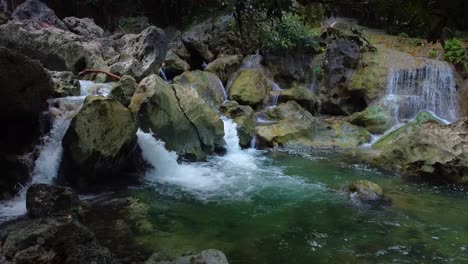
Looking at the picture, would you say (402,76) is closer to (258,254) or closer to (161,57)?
(161,57)

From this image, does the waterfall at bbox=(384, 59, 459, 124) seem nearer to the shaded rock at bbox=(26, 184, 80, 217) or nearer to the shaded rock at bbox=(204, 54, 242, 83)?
the shaded rock at bbox=(204, 54, 242, 83)

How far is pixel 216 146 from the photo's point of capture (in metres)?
11.1

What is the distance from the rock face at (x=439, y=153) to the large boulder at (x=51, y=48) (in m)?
8.67

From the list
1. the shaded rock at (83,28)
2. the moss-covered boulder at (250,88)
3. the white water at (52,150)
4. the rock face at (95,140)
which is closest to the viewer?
the white water at (52,150)

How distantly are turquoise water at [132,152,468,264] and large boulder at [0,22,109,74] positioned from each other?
18.5 feet

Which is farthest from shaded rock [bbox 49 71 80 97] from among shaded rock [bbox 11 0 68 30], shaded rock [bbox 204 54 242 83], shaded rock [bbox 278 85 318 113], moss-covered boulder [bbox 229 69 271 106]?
shaded rock [bbox 11 0 68 30]

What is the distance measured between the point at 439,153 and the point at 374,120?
4677mm

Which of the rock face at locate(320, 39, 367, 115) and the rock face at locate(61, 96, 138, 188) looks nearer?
the rock face at locate(61, 96, 138, 188)

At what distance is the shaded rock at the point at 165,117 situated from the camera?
8.99 m

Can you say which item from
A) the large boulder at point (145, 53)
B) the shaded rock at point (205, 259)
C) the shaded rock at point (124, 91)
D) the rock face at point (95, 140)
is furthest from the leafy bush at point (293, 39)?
the shaded rock at point (205, 259)

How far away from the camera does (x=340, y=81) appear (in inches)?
624

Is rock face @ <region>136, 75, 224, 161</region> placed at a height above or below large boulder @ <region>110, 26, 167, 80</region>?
below

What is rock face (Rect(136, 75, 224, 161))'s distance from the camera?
9039 mm

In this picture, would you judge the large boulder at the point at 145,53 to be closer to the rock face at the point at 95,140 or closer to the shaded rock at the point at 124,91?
the shaded rock at the point at 124,91
